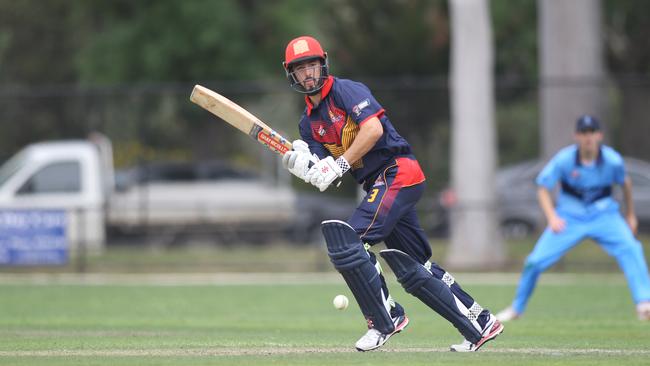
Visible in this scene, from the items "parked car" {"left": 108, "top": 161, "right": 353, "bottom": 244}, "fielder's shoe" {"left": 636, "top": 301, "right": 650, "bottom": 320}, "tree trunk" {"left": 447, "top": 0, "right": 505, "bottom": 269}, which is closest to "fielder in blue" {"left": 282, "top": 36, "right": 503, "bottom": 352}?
"fielder's shoe" {"left": 636, "top": 301, "right": 650, "bottom": 320}

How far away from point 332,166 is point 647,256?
12.7 metres

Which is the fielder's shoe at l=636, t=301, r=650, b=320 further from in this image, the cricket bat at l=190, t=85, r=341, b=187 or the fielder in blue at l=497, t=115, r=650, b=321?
the cricket bat at l=190, t=85, r=341, b=187

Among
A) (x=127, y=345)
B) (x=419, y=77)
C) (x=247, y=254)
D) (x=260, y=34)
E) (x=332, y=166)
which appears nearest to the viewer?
(x=332, y=166)

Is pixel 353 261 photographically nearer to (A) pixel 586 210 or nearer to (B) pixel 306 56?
(B) pixel 306 56

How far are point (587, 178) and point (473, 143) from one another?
802cm

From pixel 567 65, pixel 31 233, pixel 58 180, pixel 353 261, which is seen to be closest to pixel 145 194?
pixel 58 180

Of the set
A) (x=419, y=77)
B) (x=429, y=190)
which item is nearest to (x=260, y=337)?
(x=429, y=190)

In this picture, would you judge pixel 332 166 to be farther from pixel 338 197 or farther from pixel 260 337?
pixel 338 197

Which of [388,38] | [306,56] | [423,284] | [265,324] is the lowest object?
[265,324]

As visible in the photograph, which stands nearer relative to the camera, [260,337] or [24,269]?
[260,337]

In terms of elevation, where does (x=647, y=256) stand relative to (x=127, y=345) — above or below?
below

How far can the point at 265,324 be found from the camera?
37.3 ft

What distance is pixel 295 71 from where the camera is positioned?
24.8ft

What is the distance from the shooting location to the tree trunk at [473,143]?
1861 cm
